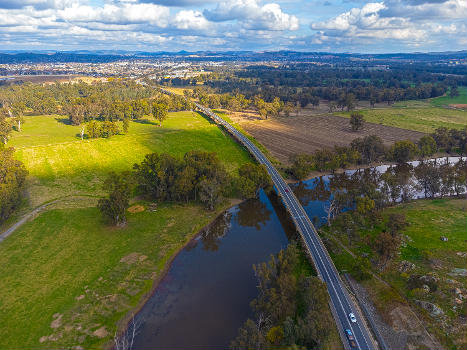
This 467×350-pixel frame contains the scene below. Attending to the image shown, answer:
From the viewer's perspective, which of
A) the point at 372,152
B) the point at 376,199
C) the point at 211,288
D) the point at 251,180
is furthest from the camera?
the point at 372,152

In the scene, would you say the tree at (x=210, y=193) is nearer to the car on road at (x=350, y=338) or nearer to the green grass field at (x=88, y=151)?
the green grass field at (x=88, y=151)

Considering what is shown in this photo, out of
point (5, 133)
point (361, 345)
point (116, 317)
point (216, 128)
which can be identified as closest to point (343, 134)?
point (216, 128)

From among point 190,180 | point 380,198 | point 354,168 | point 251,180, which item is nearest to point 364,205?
point 380,198

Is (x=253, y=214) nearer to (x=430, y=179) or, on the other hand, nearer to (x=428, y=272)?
(x=428, y=272)

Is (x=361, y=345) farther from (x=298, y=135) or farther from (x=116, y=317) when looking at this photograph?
(x=298, y=135)

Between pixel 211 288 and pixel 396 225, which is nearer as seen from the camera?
pixel 211 288

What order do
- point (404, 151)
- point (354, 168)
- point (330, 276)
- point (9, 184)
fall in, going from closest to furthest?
point (330, 276) → point (9, 184) → point (354, 168) → point (404, 151)

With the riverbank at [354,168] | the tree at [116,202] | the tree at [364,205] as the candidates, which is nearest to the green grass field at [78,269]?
the tree at [116,202]

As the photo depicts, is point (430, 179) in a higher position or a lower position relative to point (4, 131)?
lower
